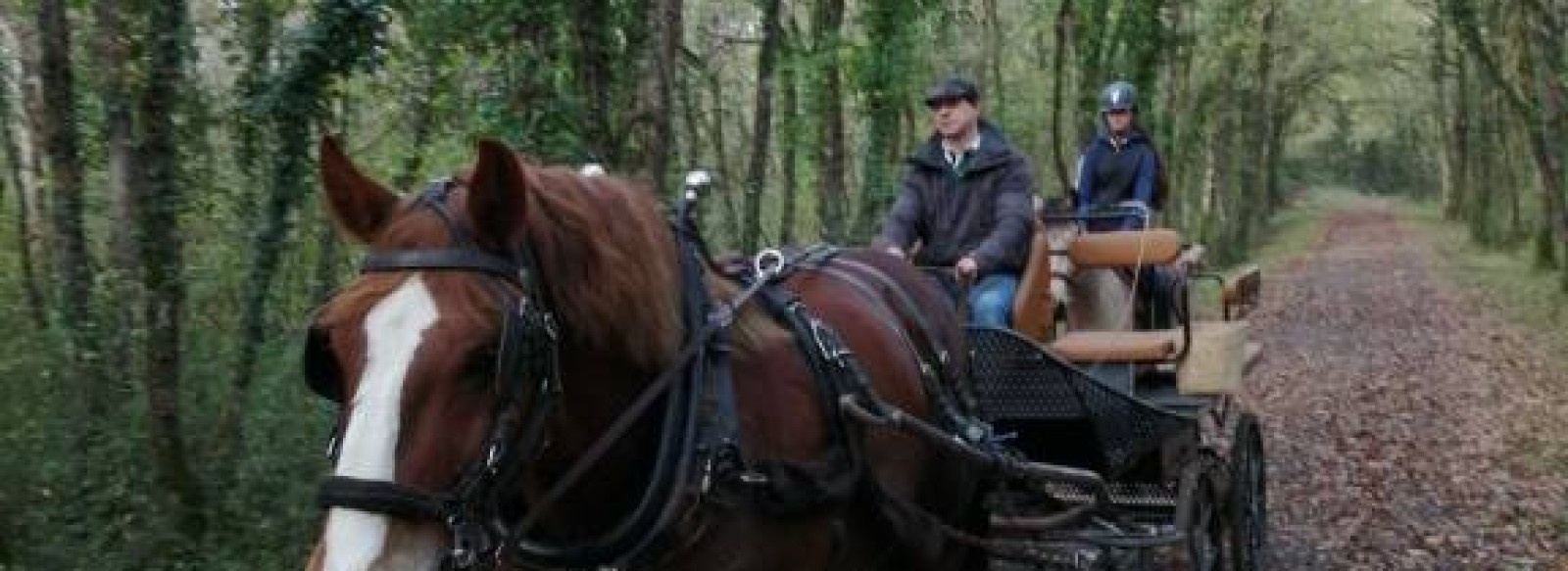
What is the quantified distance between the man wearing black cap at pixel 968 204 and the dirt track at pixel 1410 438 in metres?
3.35

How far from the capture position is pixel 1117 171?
9.77m

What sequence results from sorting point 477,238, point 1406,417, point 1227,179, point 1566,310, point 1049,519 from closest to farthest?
point 477,238 → point 1049,519 → point 1406,417 → point 1566,310 → point 1227,179

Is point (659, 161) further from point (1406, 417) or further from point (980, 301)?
point (1406, 417)

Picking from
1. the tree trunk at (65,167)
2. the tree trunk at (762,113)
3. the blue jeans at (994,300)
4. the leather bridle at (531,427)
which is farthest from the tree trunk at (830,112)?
the leather bridle at (531,427)

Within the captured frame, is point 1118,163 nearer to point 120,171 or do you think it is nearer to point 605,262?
point 120,171

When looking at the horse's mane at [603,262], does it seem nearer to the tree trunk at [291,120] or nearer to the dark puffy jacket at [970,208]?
the dark puffy jacket at [970,208]

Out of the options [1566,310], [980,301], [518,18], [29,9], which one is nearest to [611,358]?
[980,301]

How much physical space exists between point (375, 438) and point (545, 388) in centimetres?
38

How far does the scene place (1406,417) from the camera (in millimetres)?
13992

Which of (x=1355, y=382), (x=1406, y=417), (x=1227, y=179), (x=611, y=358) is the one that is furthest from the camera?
(x=1227, y=179)

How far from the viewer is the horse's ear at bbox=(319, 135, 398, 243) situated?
9.68 feet

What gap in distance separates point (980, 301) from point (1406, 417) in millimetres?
9284

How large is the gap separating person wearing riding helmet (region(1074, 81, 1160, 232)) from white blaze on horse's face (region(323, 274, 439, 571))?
7.09m

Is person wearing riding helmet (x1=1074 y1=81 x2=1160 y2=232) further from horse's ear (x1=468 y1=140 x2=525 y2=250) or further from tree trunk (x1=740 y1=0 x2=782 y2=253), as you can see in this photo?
horse's ear (x1=468 y1=140 x2=525 y2=250)
